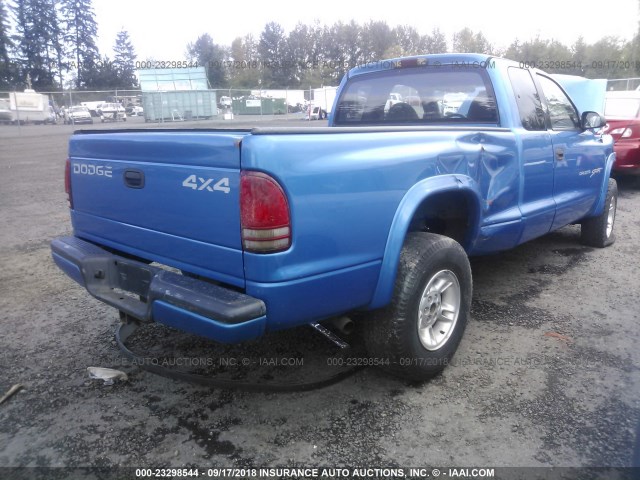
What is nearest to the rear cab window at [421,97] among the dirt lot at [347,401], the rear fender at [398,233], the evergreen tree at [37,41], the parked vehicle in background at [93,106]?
the rear fender at [398,233]

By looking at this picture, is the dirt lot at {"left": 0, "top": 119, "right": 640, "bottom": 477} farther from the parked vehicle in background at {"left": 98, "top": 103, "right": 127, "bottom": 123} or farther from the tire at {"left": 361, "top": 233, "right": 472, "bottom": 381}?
the parked vehicle in background at {"left": 98, "top": 103, "right": 127, "bottom": 123}

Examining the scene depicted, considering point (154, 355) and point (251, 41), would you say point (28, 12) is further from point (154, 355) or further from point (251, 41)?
point (154, 355)

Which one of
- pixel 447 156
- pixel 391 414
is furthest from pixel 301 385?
pixel 447 156

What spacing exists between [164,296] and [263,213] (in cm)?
65

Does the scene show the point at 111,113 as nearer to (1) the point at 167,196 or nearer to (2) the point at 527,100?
(2) the point at 527,100

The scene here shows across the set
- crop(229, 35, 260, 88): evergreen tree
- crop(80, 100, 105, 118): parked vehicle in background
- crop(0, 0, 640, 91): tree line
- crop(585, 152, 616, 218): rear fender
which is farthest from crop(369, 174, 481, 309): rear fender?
crop(229, 35, 260, 88): evergreen tree

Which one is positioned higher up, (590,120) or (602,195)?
(590,120)

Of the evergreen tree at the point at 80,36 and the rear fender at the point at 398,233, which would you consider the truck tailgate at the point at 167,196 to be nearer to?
the rear fender at the point at 398,233

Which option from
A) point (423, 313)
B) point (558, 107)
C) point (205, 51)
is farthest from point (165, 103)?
point (205, 51)

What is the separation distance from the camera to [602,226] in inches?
213

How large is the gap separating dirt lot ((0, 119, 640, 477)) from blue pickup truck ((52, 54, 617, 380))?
1.15 ft

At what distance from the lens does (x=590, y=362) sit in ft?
10.2

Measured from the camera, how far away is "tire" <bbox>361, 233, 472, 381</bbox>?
263 centimetres

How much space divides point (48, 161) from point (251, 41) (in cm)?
6556
